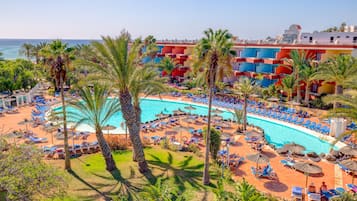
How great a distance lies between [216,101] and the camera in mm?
38125

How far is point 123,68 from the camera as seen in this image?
15.3m

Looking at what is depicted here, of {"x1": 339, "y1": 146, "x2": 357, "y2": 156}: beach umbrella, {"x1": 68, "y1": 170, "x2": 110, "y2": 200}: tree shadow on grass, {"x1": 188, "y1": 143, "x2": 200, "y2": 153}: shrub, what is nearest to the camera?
{"x1": 68, "y1": 170, "x2": 110, "y2": 200}: tree shadow on grass

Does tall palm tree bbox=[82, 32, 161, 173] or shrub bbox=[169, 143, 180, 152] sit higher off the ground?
tall palm tree bbox=[82, 32, 161, 173]

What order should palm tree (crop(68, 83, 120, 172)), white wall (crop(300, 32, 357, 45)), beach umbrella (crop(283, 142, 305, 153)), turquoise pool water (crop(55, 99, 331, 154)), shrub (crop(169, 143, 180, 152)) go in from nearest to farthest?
palm tree (crop(68, 83, 120, 172)) → beach umbrella (crop(283, 142, 305, 153)) → shrub (crop(169, 143, 180, 152)) → turquoise pool water (crop(55, 99, 331, 154)) → white wall (crop(300, 32, 357, 45))

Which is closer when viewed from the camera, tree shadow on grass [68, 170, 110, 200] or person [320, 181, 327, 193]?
tree shadow on grass [68, 170, 110, 200]

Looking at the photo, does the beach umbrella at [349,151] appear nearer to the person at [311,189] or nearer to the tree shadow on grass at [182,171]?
the person at [311,189]

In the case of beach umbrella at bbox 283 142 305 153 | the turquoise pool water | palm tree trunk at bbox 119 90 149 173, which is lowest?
the turquoise pool water

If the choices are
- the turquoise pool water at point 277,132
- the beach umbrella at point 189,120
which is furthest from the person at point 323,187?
the beach umbrella at point 189,120

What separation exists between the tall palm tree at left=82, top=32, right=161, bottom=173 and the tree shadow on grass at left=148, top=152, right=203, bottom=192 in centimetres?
141

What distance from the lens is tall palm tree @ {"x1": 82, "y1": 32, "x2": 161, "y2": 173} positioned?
1505 cm

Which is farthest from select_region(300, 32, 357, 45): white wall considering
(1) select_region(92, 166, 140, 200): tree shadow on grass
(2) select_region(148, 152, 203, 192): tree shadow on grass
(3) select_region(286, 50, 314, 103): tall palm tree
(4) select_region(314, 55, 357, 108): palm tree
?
(1) select_region(92, 166, 140, 200): tree shadow on grass

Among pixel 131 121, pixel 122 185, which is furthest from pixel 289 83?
pixel 122 185

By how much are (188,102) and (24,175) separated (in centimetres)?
3141

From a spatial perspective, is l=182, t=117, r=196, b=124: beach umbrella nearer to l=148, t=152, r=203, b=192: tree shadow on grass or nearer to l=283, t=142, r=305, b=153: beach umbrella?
l=148, t=152, r=203, b=192: tree shadow on grass
